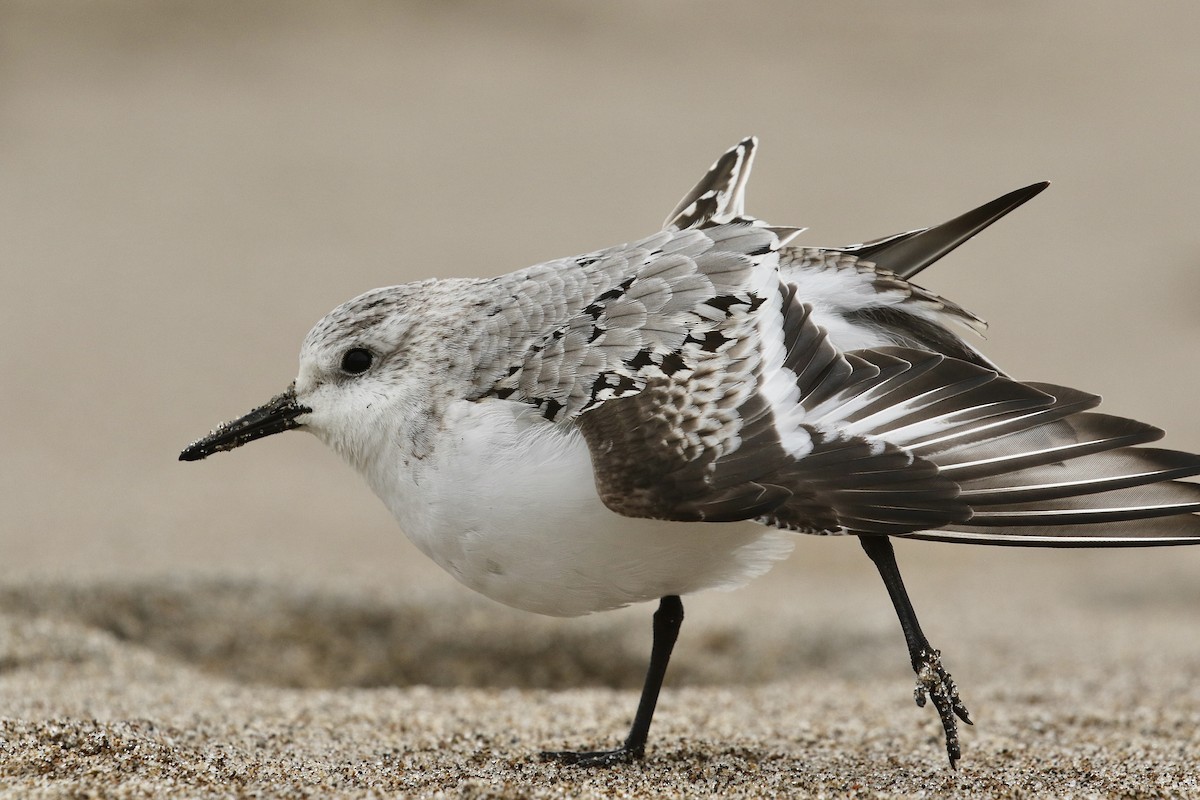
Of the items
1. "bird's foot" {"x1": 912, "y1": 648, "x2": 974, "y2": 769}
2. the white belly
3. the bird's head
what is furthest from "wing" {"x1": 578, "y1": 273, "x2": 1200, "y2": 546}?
the bird's head

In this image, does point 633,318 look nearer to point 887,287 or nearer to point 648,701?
point 887,287

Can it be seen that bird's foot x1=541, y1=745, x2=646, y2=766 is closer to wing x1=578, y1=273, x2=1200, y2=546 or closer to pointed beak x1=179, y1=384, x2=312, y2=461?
wing x1=578, y1=273, x2=1200, y2=546

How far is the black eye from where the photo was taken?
3674 millimetres

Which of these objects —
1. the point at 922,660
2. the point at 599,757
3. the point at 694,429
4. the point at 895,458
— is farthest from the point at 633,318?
the point at 599,757

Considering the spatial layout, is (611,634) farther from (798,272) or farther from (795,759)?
(798,272)

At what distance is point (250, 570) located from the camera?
19.7ft

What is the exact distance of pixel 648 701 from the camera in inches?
150

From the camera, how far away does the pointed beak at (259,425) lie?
375cm

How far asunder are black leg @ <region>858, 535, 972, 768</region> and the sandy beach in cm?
32

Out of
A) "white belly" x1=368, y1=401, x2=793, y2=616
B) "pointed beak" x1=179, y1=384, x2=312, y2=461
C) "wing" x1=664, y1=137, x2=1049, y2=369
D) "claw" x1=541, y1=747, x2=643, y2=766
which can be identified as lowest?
"claw" x1=541, y1=747, x2=643, y2=766

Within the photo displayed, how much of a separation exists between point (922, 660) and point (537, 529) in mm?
1040

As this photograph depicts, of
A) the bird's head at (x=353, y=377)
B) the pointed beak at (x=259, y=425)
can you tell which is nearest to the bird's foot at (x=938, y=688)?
the bird's head at (x=353, y=377)

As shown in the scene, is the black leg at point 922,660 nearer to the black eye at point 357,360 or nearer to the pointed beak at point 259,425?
the black eye at point 357,360

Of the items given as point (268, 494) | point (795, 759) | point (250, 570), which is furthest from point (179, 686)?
point (268, 494)
